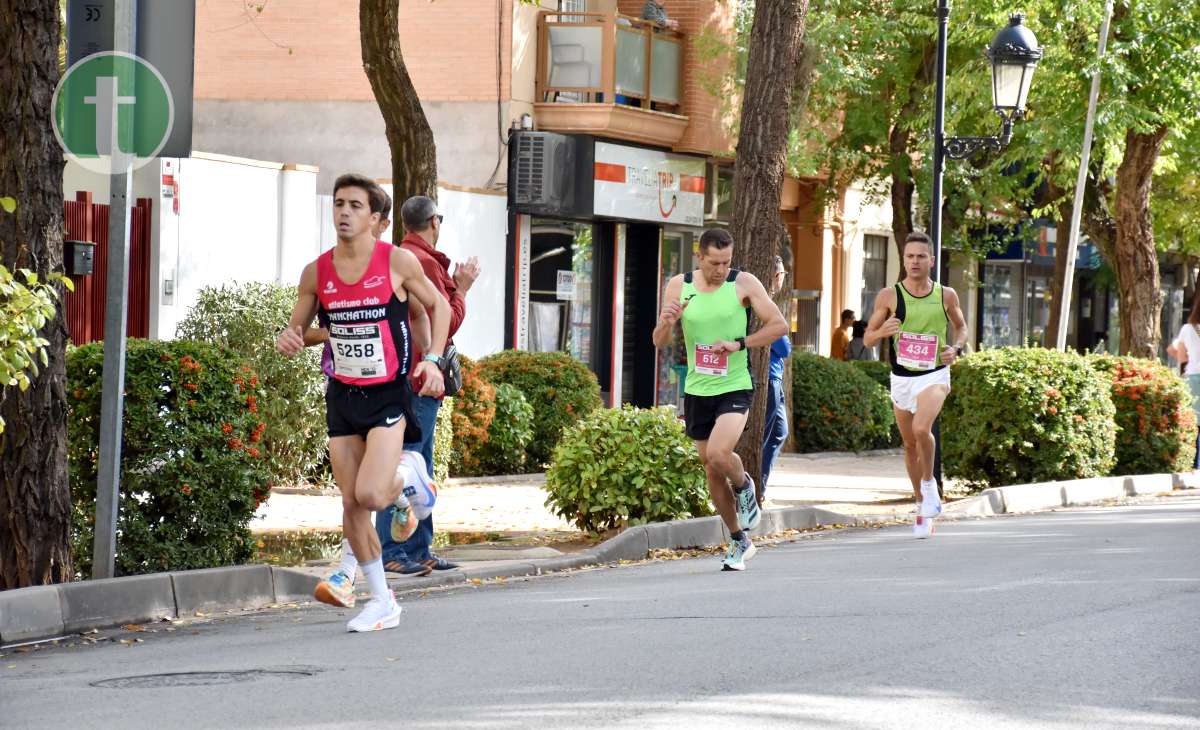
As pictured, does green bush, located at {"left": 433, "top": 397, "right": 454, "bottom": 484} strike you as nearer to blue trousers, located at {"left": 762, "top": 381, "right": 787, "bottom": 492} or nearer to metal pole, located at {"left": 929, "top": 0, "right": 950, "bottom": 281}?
blue trousers, located at {"left": 762, "top": 381, "right": 787, "bottom": 492}

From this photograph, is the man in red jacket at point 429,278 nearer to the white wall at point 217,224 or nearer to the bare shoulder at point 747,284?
the bare shoulder at point 747,284

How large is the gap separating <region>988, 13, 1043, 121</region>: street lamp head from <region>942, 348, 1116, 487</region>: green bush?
2.58m

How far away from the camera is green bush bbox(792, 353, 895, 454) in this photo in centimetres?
2289

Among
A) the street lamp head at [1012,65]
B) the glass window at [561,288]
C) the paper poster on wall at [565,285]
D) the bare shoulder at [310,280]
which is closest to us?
the bare shoulder at [310,280]

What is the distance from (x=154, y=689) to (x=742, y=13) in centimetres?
2069

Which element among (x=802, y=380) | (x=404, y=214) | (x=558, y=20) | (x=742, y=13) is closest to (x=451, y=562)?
(x=404, y=214)

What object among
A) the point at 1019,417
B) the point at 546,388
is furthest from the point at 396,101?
the point at 1019,417

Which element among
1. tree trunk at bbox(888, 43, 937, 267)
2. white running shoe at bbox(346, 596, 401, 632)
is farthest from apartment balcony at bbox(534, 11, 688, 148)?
white running shoe at bbox(346, 596, 401, 632)

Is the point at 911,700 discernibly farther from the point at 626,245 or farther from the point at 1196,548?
the point at 626,245

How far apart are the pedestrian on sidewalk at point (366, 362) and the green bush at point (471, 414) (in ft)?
26.5

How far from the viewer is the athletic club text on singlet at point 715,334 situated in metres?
10.9

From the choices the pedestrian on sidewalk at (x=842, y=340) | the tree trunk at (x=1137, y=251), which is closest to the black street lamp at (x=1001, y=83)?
the tree trunk at (x=1137, y=251)

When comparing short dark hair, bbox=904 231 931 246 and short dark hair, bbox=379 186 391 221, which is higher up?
short dark hair, bbox=904 231 931 246

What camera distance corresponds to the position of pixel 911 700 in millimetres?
6488
